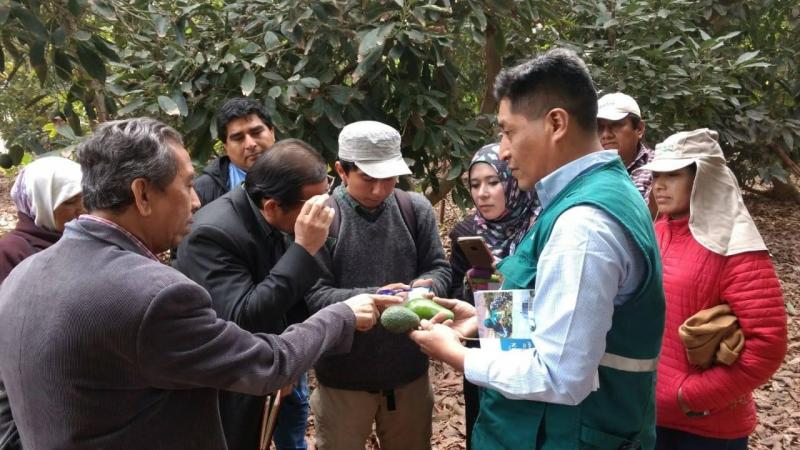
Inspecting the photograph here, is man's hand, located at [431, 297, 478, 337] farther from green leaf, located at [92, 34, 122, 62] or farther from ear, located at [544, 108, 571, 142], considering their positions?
green leaf, located at [92, 34, 122, 62]

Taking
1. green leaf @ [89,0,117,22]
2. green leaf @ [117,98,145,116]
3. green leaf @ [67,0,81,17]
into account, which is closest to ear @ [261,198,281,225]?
green leaf @ [67,0,81,17]

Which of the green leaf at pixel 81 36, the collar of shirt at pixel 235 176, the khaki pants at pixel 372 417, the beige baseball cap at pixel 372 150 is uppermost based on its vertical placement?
the green leaf at pixel 81 36

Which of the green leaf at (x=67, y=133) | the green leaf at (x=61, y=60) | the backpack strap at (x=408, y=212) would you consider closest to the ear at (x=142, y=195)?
the backpack strap at (x=408, y=212)

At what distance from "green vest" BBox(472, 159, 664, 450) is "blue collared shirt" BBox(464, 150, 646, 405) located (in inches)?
2.3

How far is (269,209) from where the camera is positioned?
2285 mm

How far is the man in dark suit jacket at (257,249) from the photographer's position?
7.04ft

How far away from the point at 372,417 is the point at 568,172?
167 centimetres

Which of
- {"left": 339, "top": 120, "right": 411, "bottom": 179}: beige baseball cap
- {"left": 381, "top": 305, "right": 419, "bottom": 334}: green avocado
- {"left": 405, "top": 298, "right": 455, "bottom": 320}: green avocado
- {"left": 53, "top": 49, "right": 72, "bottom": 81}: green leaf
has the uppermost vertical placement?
{"left": 53, "top": 49, "right": 72, "bottom": 81}: green leaf

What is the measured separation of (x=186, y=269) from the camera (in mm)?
2227

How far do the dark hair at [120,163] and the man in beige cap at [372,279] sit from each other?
3.65 feet

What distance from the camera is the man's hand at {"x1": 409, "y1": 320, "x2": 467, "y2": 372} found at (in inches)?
66.3

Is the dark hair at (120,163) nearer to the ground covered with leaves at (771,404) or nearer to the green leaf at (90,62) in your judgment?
the green leaf at (90,62)

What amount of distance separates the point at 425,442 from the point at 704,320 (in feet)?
4.55

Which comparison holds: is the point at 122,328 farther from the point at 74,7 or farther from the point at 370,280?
the point at 74,7
